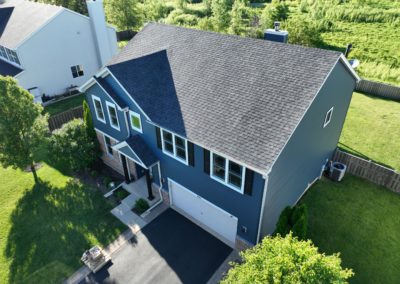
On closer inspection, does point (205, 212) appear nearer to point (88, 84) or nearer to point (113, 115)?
point (113, 115)

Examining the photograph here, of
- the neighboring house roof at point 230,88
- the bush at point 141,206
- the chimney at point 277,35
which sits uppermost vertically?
the chimney at point 277,35

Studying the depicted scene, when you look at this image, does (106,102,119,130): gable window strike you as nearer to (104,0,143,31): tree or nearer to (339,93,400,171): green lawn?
(339,93,400,171): green lawn

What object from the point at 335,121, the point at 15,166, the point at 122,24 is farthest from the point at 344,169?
the point at 122,24

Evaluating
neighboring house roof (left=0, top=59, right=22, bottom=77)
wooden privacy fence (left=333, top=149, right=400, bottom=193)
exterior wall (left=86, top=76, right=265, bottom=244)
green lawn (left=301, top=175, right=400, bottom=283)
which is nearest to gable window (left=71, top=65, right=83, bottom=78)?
neighboring house roof (left=0, top=59, right=22, bottom=77)

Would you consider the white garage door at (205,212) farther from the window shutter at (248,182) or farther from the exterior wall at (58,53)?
the exterior wall at (58,53)

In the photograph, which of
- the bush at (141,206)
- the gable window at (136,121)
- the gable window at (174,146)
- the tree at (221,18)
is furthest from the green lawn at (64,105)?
the tree at (221,18)

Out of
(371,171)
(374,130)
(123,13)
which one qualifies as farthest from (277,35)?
(123,13)
